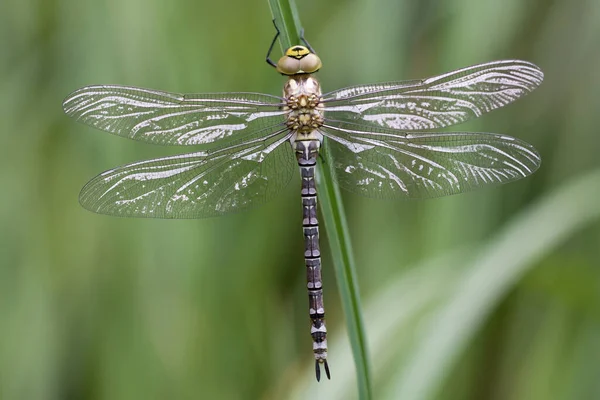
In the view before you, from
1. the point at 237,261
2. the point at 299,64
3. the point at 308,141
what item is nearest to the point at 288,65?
the point at 299,64

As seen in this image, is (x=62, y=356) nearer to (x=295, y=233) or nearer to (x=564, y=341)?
(x=295, y=233)

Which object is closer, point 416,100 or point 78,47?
point 416,100

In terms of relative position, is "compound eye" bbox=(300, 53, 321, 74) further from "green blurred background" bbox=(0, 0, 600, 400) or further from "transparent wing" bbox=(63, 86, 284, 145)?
"green blurred background" bbox=(0, 0, 600, 400)

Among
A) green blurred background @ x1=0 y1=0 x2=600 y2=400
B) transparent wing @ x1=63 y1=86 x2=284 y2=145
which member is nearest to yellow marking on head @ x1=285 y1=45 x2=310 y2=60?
transparent wing @ x1=63 y1=86 x2=284 y2=145

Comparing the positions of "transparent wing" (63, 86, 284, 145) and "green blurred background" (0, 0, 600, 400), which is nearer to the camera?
"transparent wing" (63, 86, 284, 145)

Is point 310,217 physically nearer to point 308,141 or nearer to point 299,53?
point 308,141

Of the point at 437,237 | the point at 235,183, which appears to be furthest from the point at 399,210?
the point at 235,183
